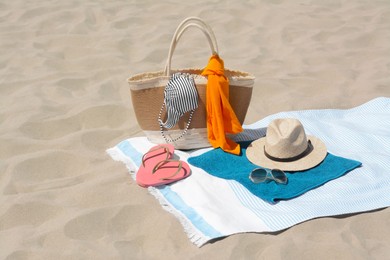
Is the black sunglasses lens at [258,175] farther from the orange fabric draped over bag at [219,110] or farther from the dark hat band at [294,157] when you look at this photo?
the orange fabric draped over bag at [219,110]

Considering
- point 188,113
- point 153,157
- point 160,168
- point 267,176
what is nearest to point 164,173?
point 160,168

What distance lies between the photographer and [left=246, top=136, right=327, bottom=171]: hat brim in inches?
98.1

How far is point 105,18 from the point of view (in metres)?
4.86

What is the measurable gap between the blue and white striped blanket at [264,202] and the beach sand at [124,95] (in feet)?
0.15

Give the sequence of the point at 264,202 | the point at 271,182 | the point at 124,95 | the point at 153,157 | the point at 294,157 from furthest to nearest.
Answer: the point at 124,95 < the point at 153,157 < the point at 294,157 < the point at 271,182 < the point at 264,202

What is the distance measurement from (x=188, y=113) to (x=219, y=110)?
156 mm

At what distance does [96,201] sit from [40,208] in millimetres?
220

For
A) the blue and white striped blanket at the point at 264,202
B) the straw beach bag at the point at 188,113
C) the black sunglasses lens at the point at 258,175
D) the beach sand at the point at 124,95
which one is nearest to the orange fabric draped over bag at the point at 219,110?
the straw beach bag at the point at 188,113

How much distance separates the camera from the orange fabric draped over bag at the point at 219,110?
8.49ft

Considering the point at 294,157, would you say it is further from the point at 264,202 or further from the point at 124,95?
the point at 124,95

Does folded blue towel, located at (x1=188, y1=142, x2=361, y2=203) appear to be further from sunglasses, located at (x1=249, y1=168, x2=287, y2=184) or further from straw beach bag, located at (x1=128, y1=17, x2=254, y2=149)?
straw beach bag, located at (x1=128, y1=17, x2=254, y2=149)

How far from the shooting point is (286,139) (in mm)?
2469

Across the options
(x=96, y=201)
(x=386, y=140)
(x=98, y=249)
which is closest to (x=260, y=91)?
(x=386, y=140)

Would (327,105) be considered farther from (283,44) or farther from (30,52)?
(30,52)
